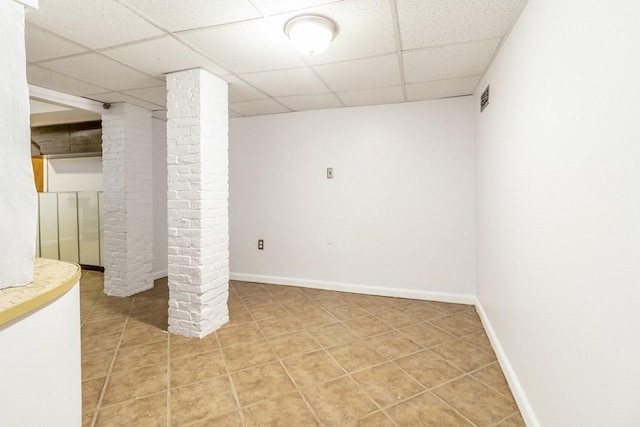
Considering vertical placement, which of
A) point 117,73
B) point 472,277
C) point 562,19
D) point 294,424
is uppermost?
point 117,73

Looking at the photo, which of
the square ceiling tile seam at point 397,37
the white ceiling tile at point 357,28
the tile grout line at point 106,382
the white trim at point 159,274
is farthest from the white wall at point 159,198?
the square ceiling tile seam at point 397,37

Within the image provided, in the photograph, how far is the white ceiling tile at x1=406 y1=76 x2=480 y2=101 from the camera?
119 inches

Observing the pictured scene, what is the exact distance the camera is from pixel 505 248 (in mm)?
2191

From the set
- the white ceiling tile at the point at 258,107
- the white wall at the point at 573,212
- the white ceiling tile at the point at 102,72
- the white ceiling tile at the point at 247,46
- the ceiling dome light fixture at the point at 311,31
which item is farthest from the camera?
the white ceiling tile at the point at 258,107

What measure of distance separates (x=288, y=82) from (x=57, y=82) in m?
2.18

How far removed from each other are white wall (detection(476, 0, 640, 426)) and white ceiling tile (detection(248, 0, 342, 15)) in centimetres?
114

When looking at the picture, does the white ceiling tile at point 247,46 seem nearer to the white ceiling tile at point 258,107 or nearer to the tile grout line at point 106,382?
the white ceiling tile at point 258,107

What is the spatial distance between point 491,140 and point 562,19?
4.58 ft

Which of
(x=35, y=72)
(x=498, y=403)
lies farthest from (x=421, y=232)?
(x=35, y=72)

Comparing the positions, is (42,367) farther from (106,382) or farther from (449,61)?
(449,61)

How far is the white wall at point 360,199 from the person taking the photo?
357cm

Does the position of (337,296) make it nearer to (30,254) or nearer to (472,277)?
(472,277)

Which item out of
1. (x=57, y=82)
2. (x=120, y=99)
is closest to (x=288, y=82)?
(x=120, y=99)

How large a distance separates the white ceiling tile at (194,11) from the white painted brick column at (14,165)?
27.2 inches
